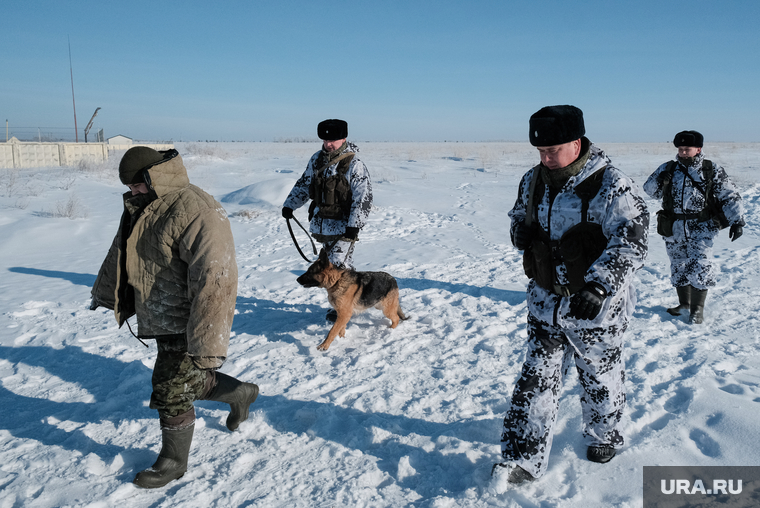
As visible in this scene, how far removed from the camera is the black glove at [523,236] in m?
2.69

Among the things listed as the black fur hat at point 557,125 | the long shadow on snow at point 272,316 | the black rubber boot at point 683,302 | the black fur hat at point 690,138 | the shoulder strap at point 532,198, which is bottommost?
the long shadow on snow at point 272,316

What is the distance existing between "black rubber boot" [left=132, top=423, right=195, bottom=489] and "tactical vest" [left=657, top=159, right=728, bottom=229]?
18.1 ft

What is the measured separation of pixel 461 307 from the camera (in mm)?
5910

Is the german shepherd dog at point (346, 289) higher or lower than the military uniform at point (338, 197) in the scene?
lower

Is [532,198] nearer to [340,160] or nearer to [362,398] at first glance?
[362,398]

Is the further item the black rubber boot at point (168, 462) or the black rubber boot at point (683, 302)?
the black rubber boot at point (683, 302)

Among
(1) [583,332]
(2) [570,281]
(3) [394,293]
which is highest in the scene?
(2) [570,281]

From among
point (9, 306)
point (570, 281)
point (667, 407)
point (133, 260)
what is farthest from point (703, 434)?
point (9, 306)

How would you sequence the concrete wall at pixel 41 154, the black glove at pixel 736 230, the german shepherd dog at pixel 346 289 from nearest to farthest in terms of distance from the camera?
the german shepherd dog at pixel 346 289 → the black glove at pixel 736 230 → the concrete wall at pixel 41 154

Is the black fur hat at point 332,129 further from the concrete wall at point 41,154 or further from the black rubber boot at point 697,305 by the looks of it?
the concrete wall at point 41,154

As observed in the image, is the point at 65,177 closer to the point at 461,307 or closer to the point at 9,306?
the point at 9,306

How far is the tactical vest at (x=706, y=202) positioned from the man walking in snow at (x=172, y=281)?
16.8 ft

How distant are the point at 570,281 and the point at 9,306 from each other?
6.62 meters

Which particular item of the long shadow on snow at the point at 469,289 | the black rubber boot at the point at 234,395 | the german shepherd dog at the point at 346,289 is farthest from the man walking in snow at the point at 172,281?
the long shadow on snow at the point at 469,289
